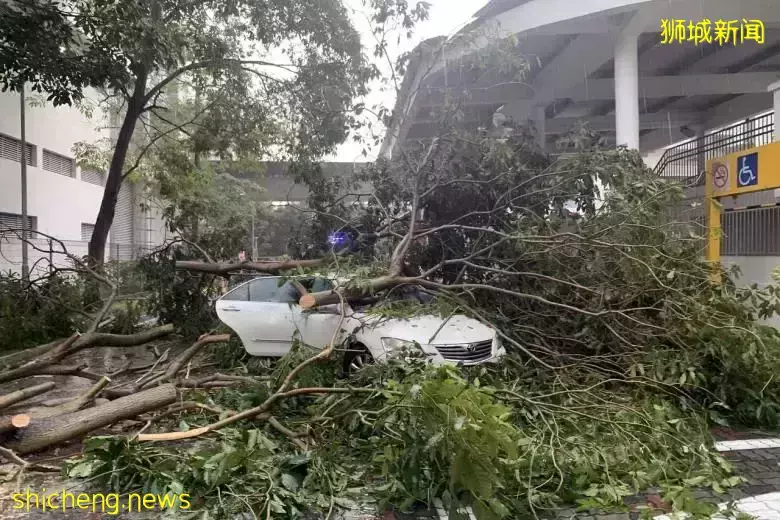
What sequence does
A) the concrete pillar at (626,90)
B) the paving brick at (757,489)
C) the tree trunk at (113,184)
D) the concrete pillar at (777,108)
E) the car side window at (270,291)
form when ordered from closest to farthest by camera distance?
the paving brick at (757,489), the car side window at (270,291), the concrete pillar at (777,108), the tree trunk at (113,184), the concrete pillar at (626,90)

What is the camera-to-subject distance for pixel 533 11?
1155 centimetres

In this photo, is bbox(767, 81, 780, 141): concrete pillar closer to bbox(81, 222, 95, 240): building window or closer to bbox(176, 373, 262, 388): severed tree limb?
bbox(176, 373, 262, 388): severed tree limb

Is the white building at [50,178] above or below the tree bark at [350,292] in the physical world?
above

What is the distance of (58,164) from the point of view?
63.4 feet

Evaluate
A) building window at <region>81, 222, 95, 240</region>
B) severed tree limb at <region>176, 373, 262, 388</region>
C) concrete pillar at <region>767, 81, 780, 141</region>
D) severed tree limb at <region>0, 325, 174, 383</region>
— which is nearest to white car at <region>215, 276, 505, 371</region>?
severed tree limb at <region>176, 373, 262, 388</region>

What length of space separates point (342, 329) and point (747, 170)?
630 cm

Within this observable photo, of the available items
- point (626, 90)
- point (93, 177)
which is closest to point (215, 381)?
point (626, 90)

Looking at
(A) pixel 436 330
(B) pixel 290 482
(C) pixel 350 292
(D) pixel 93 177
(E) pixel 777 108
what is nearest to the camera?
(B) pixel 290 482

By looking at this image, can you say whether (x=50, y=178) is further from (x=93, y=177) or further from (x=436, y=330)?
(x=436, y=330)

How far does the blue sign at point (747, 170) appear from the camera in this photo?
799 centimetres

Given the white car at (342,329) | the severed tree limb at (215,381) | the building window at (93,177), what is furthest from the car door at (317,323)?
the building window at (93,177)

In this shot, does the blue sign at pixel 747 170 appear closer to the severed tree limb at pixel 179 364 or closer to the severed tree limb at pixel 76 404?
the severed tree limb at pixel 179 364

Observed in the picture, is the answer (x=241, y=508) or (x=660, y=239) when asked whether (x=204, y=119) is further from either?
(x=241, y=508)

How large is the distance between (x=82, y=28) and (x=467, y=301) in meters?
6.69
